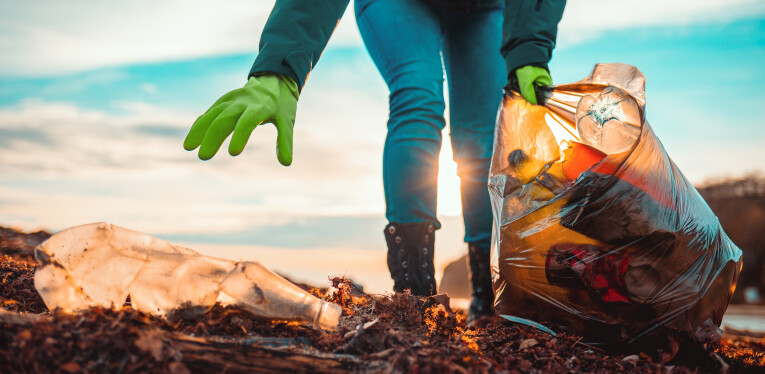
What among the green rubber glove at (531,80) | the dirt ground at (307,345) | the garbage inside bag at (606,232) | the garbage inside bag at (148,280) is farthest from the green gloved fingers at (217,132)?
the green rubber glove at (531,80)

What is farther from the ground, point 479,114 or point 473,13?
point 473,13

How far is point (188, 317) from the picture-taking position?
3.62 ft

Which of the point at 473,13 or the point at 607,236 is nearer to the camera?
the point at 607,236

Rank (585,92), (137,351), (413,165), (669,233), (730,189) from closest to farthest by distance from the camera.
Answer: (137,351) < (669,233) < (585,92) < (413,165) < (730,189)

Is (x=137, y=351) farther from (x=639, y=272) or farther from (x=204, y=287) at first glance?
(x=639, y=272)

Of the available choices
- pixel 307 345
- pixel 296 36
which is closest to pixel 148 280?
pixel 307 345

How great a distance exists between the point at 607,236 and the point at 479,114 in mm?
1025

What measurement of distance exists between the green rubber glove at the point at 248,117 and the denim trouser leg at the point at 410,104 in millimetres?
542

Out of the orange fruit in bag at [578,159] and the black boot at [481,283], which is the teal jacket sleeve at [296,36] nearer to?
the orange fruit in bag at [578,159]

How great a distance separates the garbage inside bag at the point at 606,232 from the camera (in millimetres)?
1416

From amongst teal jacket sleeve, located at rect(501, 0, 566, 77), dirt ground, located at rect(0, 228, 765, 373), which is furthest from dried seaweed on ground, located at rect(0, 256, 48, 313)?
teal jacket sleeve, located at rect(501, 0, 566, 77)

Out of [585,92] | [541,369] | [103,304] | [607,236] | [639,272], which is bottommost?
[541,369]

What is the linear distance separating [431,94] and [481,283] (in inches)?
36.0

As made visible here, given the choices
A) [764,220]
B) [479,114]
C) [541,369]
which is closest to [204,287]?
[541,369]
